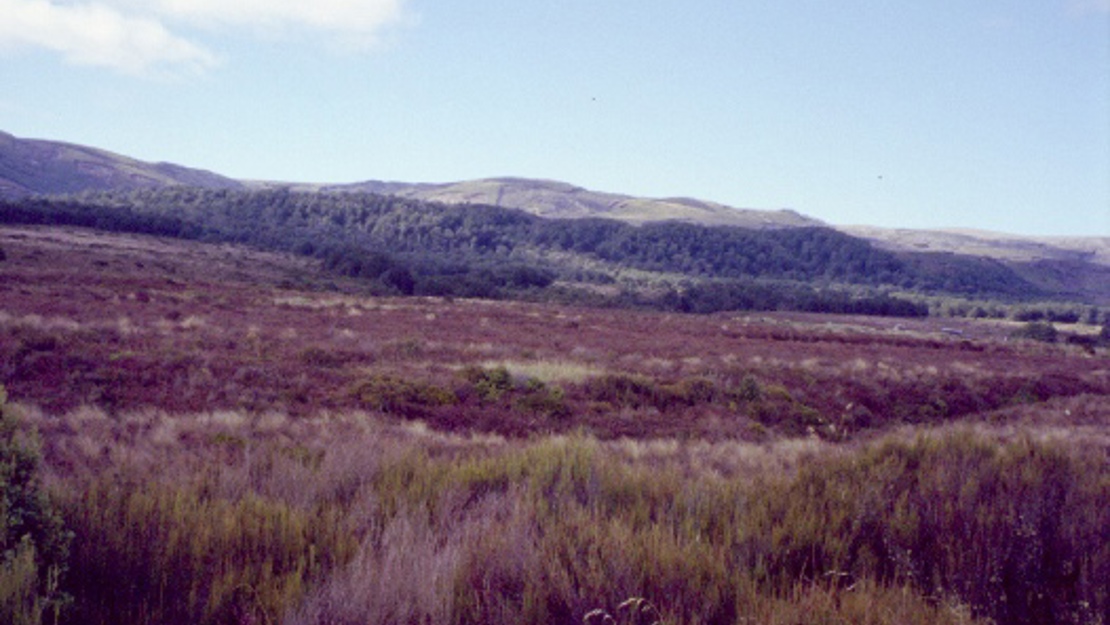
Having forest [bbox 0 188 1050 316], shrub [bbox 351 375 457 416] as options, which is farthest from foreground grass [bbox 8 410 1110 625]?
forest [bbox 0 188 1050 316]

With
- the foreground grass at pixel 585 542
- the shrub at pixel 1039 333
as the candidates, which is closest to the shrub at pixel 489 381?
the foreground grass at pixel 585 542

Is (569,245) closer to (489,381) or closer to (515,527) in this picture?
(489,381)

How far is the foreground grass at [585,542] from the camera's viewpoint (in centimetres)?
293

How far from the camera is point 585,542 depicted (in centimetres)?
364

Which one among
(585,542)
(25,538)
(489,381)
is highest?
(25,538)

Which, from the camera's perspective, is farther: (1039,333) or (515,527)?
(1039,333)

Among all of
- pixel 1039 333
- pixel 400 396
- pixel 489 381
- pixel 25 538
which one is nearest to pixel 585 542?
pixel 25 538

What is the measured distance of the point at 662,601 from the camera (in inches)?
121

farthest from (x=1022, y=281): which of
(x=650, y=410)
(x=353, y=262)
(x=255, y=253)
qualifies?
(x=650, y=410)

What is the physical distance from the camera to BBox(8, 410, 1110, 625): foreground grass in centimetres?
293

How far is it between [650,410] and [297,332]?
1514 cm

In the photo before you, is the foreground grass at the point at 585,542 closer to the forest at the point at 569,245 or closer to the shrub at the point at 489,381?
the shrub at the point at 489,381

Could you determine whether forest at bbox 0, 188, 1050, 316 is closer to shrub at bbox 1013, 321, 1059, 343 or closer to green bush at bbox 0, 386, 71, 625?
shrub at bbox 1013, 321, 1059, 343

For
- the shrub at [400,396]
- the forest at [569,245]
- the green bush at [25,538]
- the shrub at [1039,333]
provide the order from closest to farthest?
the green bush at [25,538] → the shrub at [400,396] → the shrub at [1039,333] → the forest at [569,245]
